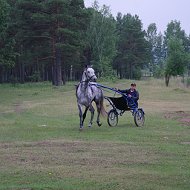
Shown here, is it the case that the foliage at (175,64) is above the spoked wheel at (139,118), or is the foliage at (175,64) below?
above

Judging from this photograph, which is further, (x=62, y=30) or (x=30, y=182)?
(x=62, y=30)

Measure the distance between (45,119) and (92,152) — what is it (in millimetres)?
10057

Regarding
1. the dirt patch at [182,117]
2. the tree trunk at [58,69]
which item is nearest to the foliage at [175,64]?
the tree trunk at [58,69]

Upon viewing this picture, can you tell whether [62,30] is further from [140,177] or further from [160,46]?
[160,46]

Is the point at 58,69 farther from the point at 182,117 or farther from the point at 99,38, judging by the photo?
the point at 182,117

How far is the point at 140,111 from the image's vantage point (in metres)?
18.6

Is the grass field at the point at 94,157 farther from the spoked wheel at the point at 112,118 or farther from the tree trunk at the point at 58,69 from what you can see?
the tree trunk at the point at 58,69

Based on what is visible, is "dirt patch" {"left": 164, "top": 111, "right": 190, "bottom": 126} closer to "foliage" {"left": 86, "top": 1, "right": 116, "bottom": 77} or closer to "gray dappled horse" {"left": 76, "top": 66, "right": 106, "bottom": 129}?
"gray dappled horse" {"left": 76, "top": 66, "right": 106, "bottom": 129}

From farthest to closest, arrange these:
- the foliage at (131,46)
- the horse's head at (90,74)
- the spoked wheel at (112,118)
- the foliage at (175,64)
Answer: the foliage at (131,46)
the foliage at (175,64)
the spoked wheel at (112,118)
the horse's head at (90,74)

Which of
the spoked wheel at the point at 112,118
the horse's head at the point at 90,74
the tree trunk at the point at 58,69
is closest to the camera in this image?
the horse's head at the point at 90,74

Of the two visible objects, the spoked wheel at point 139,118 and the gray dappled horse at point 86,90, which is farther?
the spoked wheel at point 139,118

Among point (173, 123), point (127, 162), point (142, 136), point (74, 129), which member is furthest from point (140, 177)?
point (173, 123)

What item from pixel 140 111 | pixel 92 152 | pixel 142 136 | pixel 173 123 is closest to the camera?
pixel 92 152

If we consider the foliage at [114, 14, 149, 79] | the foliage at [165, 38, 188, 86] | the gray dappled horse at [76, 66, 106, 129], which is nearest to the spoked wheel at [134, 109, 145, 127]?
the gray dappled horse at [76, 66, 106, 129]
